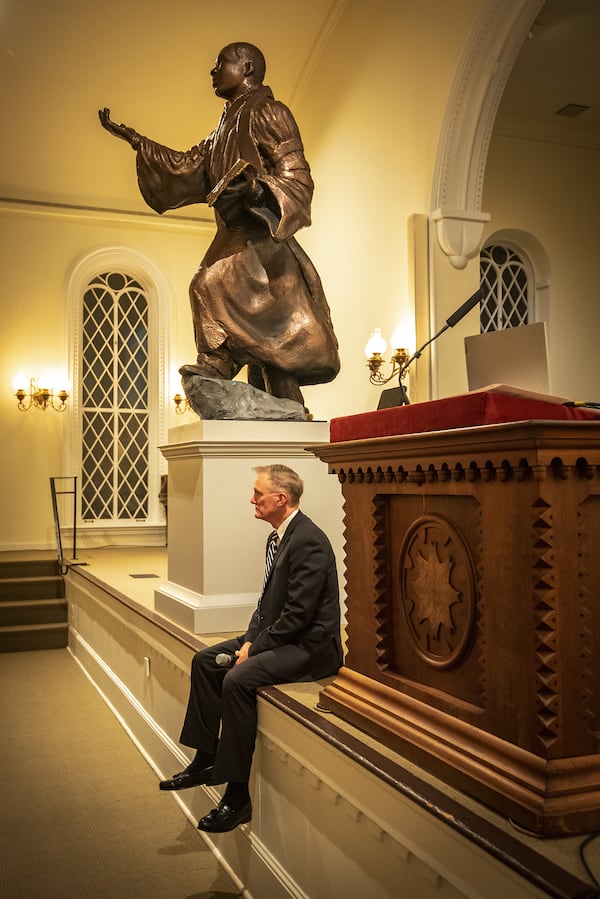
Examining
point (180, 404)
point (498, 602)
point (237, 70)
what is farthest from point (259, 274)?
point (180, 404)

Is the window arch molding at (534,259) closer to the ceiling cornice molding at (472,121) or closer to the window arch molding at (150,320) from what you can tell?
the ceiling cornice molding at (472,121)

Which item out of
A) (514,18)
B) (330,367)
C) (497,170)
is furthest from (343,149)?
(330,367)

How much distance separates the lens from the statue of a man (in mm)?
4172

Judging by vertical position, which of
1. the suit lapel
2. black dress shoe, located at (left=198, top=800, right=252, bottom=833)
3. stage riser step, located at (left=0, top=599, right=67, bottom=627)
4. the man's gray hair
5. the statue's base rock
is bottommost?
stage riser step, located at (left=0, top=599, right=67, bottom=627)

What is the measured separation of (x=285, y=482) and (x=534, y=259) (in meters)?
6.83

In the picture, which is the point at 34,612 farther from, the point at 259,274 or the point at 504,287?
the point at 504,287

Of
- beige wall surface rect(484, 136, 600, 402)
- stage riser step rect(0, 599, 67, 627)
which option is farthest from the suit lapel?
beige wall surface rect(484, 136, 600, 402)

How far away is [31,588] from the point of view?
8.23m

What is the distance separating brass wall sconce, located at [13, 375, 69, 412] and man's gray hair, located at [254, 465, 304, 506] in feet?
25.8

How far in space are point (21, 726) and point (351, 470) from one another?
3.71 meters

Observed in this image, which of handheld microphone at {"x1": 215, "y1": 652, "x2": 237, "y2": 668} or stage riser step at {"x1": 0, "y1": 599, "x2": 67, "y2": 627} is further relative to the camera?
stage riser step at {"x1": 0, "y1": 599, "x2": 67, "y2": 627}

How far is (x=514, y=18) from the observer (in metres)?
5.90

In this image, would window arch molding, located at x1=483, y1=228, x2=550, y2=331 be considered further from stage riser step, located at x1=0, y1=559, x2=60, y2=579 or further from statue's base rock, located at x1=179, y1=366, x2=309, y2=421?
stage riser step, located at x1=0, y1=559, x2=60, y2=579

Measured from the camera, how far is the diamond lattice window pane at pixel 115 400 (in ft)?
36.3
